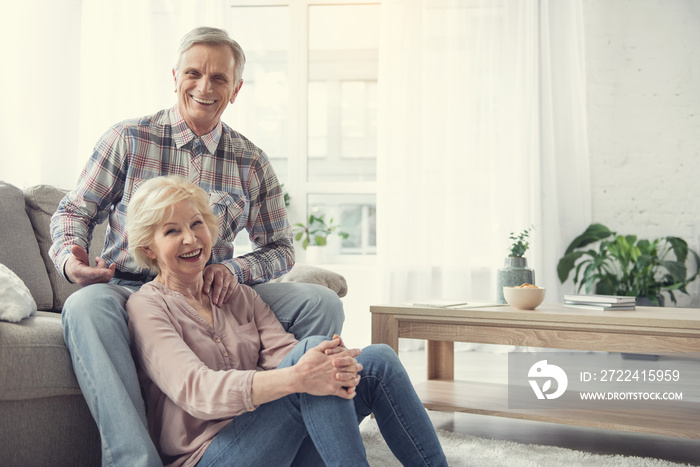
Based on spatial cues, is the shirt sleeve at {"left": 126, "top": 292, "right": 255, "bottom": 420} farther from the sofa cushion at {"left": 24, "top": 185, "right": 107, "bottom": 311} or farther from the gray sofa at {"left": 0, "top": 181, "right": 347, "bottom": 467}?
the sofa cushion at {"left": 24, "top": 185, "right": 107, "bottom": 311}

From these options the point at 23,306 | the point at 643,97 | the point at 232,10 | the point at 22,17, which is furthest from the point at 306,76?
the point at 23,306

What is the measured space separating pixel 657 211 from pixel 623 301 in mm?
2429

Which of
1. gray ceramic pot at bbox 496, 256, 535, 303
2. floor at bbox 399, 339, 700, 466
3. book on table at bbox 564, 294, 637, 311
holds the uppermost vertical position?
gray ceramic pot at bbox 496, 256, 535, 303

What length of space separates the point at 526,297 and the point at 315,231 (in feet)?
7.88

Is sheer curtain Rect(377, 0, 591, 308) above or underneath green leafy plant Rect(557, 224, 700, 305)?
above

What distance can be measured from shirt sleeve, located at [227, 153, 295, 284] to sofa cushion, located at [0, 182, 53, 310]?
2.65 ft

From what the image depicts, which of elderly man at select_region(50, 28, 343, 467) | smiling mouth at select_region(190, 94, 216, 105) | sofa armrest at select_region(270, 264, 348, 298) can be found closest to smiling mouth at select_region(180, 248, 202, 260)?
elderly man at select_region(50, 28, 343, 467)

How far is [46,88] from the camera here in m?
3.66

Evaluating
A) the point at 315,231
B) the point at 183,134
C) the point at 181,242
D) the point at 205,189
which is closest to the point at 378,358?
the point at 181,242

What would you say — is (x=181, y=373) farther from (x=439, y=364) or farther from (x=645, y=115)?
(x=645, y=115)

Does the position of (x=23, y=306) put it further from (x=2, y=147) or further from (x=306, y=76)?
(x=306, y=76)

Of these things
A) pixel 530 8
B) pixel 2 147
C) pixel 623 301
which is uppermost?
pixel 530 8

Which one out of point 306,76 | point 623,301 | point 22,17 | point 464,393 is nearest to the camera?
point 623,301

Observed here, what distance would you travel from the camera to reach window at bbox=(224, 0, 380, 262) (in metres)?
4.41
